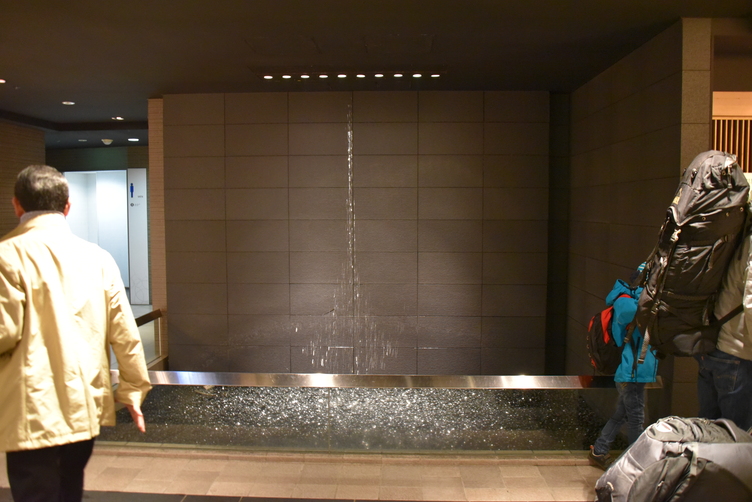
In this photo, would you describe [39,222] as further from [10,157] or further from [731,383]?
[10,157]

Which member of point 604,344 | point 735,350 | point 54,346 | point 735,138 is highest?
point 735,138

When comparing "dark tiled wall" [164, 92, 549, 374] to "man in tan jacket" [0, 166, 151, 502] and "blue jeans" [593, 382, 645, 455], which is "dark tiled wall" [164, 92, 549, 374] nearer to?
"blue jeans" [593, 382, 645, 455]

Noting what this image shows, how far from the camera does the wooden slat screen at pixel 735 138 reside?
466 cm

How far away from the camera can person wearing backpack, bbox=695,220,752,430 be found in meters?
2.34

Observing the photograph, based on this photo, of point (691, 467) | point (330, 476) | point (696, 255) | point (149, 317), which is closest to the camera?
point (691, 467)

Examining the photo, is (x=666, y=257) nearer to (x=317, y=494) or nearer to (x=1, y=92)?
(x=317, y=494)

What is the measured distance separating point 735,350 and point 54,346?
2635 mm

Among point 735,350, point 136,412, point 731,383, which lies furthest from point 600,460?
point 136,412

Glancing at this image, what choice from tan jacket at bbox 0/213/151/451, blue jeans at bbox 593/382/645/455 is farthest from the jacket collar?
blue jeans at bbox 593/382/645/455

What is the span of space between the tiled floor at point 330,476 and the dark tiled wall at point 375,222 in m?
3.45

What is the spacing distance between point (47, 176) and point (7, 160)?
26.5ft

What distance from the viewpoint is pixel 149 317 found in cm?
670

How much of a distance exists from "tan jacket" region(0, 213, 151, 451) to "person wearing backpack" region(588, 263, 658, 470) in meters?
2.53

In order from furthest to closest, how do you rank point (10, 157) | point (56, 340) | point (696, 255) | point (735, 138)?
point (10, 157) → point (735, 138) → point (696, 255) → point (56, 340)
